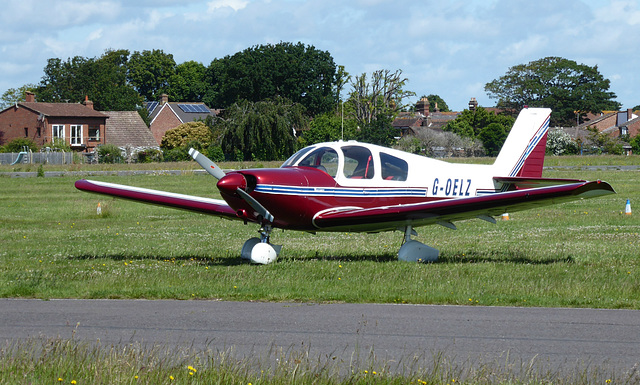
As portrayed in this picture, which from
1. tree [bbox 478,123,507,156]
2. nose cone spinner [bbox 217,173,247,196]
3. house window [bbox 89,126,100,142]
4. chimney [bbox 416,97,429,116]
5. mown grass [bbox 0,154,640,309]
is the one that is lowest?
mown grass [bbox 0,154,640,309]

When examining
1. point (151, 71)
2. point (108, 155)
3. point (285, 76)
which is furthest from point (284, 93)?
point (151, 71)

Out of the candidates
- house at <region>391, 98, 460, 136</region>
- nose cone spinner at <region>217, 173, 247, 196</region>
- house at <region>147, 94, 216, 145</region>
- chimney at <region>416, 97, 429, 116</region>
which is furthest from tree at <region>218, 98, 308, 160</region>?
chimney at <region>416, 97, 429, 116</region>

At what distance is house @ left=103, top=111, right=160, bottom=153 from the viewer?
9569 centimetres

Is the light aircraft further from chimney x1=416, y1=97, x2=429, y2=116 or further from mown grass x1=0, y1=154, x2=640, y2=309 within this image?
chimney x1=416, y1=97, x2=429, y2=116

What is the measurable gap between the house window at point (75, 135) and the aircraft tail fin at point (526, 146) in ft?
267

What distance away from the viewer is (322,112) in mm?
103500

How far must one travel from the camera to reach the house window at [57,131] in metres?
88.1

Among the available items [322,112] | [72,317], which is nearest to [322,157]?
[72,317]

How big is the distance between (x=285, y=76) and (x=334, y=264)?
89401mm

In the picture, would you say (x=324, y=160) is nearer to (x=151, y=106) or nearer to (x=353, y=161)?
(x=353, y=161)

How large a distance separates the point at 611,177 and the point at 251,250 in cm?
Answer: 4267

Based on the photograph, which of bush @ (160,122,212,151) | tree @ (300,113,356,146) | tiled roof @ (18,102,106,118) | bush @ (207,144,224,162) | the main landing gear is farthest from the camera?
bush @ (160,122,212,151)

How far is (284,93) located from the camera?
10138 cm

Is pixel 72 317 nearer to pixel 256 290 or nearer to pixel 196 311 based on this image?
pixel 196 311
